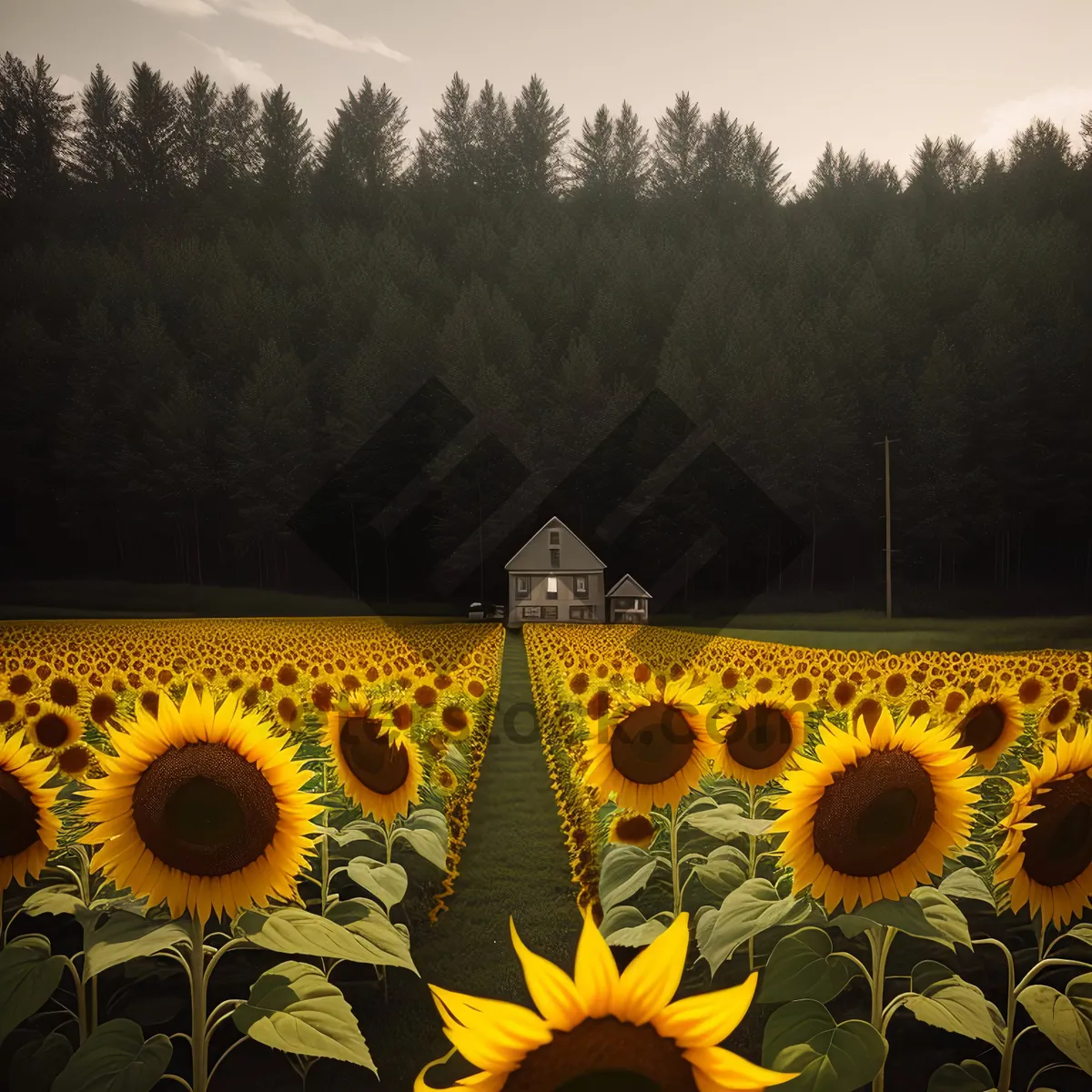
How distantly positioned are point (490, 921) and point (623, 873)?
2.99 ft

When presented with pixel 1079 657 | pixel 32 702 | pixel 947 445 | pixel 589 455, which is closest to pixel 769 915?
pixel 32 702

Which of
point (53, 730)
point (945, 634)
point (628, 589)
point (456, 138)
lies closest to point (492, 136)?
point (456, 138)

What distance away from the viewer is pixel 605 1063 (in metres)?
0.57

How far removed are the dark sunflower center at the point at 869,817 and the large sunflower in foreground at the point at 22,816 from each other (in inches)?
54.2

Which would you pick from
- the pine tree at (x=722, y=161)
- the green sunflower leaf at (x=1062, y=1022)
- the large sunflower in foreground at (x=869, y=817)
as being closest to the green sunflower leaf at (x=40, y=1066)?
the large sunflower in foreground at (x=869, y=817)

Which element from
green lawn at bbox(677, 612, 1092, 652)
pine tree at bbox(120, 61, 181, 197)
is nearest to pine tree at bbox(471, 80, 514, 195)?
pine tree at bbox(120, 61, 181, 197)

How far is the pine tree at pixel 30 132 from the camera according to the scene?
7.86 metres

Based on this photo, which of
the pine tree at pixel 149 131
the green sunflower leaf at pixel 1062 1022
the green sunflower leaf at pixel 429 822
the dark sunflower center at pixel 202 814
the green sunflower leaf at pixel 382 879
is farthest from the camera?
the pine tree at pixel 149 131

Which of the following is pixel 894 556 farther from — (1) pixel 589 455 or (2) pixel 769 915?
(2) pixel 769 915

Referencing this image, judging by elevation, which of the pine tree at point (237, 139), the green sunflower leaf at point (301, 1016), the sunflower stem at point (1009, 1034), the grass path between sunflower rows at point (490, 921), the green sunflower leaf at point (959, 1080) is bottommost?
the grass path between sunflower rows at point (490, 921)

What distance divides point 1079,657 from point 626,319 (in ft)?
60.8

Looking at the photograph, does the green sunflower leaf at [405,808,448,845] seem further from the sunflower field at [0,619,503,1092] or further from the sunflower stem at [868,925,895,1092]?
the sunflower stem at [868,925,895,1092]

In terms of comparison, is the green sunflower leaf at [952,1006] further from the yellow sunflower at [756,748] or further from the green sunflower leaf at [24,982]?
the green sunflower leaf at [24,982]

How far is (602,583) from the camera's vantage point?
56.3 feet
